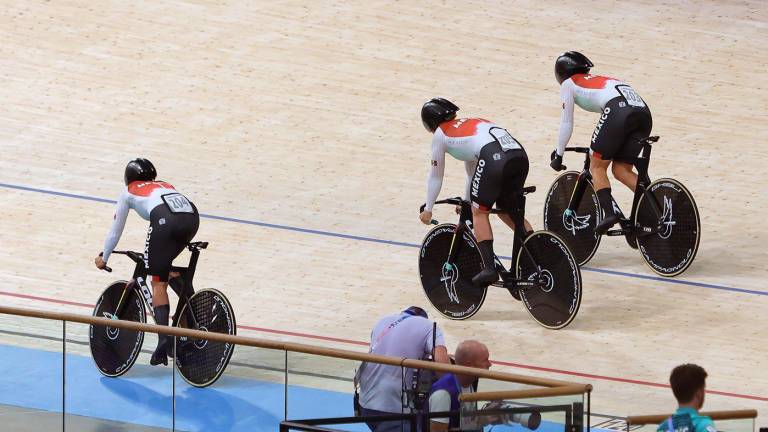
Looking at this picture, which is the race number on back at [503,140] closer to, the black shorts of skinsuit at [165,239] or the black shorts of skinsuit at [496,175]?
the black shorts of skinsuit at [496,175]

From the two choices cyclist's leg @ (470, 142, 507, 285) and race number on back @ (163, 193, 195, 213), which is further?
→ cyclist's leg @ (470, 142, 507, 285)

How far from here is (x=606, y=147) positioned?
1212cm

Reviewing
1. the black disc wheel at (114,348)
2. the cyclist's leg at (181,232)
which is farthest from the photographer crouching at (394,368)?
the cyclist's leg at (181,232)

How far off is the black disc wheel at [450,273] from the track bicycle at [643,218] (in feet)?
3.60

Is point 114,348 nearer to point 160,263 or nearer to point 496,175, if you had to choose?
point 160,263

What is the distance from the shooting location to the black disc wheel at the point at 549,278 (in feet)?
37.4

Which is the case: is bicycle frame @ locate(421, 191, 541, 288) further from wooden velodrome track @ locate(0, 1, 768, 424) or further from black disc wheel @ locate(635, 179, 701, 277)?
black disc wheel @ locate(635, 179, 701, 277)

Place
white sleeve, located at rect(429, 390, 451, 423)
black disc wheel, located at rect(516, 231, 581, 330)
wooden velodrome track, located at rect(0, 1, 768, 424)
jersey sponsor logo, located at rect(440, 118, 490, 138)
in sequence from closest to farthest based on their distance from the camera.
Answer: white sleeve, located at rect(429, 390, 451, 423)
black disc wheel, located at rect(516, 231, 581, 330)
jersey sponsor logo, located at rect(440, 118, 490, 138)
wooden velodrome track, located at rect(0, 1, 768, 424)

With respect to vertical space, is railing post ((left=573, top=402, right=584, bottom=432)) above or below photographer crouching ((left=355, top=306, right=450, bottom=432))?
above

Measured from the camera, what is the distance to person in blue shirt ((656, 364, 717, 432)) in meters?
6.42

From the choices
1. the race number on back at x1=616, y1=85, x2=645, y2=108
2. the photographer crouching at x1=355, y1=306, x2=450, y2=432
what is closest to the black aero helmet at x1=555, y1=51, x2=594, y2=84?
the race number on back at x1=616, y1=85, x2=645, y2=108

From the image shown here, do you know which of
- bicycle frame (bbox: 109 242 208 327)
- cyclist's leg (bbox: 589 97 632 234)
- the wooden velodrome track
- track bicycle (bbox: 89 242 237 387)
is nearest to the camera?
track bicycle (bbox: 89 242 237 387)

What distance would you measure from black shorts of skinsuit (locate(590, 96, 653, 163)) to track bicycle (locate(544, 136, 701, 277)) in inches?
2.9

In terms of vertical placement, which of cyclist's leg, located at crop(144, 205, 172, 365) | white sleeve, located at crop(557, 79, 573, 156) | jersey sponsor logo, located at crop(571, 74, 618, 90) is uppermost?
jersey sponsor logo, located at crop(571, 74, 618, 90)
